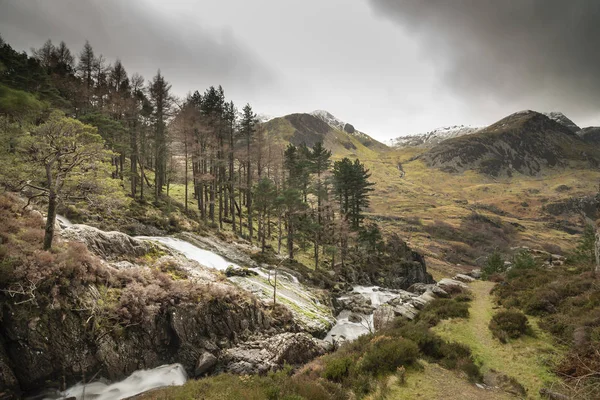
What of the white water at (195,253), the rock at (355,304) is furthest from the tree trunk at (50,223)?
the rock at (355,304)

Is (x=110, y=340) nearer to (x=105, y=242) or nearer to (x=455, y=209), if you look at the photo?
(x=105, y=242)

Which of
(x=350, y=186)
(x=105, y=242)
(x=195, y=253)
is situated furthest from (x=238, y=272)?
(x=350, y=186)

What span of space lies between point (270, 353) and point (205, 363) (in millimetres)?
3891

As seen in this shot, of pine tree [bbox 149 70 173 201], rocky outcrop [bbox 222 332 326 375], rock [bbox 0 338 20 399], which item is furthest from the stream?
pine tree [bbox 149 70 173 201]

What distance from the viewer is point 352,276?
43.2 m

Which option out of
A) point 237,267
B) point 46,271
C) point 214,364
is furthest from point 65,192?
point 237,267

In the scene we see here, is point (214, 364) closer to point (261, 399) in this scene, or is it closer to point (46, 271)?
point (261, 399)

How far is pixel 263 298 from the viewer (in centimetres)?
2306

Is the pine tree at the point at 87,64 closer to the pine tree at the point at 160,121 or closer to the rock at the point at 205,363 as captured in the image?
the pine tree at the point at 160,121

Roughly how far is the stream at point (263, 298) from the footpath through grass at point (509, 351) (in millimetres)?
4909

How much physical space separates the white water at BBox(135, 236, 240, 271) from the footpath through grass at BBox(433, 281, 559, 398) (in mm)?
19440

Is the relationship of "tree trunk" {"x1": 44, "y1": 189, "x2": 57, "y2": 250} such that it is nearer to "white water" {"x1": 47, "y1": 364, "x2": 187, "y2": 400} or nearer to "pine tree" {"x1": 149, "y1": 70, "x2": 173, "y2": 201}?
"white water" {"x1": 47, "y1": 364, "x2": 187, "y2": 400}

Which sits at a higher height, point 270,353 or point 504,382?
point 504,382

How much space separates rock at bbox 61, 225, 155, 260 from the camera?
60.7ft
